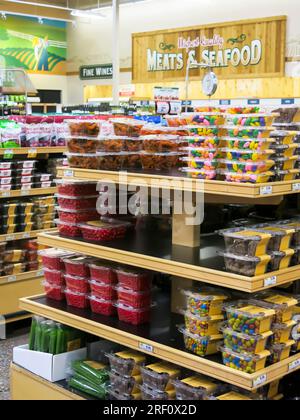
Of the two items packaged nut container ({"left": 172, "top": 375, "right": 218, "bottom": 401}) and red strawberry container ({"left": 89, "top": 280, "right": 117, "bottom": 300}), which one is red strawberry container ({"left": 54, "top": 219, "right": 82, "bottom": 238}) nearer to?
red strawberry container ({"left": 89, "top": 280, "right": 117, "bottom": 300})

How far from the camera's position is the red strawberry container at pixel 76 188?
135 inches

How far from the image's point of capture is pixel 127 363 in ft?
9.80

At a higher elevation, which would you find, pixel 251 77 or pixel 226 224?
pixel 251 77

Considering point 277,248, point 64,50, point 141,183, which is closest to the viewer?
point 277,248

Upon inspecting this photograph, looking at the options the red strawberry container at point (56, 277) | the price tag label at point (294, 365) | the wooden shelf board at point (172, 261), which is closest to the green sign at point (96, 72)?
the red strawberry container at point (56, 277)

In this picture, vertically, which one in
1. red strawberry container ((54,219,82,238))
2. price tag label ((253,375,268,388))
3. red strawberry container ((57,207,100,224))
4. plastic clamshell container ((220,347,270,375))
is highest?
red strawberry container ((57,207,100,224))

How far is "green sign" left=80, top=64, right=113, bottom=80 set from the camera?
15.4m

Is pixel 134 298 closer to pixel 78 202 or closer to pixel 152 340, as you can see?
pixel 152 340

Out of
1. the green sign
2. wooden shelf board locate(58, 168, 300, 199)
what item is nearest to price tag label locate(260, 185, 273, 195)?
wooden shelf board locate(58, 168, 300, 199)

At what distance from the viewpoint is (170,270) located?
272 cm

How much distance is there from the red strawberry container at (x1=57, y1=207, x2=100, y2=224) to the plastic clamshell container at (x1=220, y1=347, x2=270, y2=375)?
1236 millimetres

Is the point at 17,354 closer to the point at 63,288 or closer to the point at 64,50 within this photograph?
the point at 63,288
